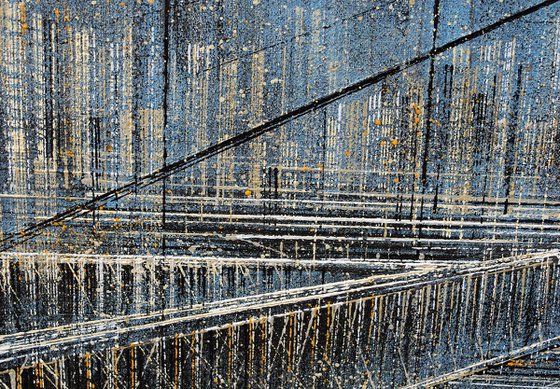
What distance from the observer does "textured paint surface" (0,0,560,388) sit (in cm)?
55

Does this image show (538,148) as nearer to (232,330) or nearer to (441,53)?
(441,53)

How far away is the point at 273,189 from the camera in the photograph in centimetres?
56

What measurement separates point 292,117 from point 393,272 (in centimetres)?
23

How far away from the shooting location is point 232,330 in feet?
1.90

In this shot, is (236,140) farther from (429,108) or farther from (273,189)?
(429,108)

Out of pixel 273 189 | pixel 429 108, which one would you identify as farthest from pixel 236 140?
pixel 429 108

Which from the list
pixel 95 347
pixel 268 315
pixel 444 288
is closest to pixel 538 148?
pixel 444 288

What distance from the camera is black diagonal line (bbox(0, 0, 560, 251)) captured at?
0.55 m

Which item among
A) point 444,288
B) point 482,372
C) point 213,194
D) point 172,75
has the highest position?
point 172,75

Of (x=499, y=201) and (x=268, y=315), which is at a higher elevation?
(x=499, y=201)

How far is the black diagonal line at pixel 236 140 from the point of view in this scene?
549 millimetres

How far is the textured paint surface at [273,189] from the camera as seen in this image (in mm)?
548

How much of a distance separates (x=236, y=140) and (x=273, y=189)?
0.07m

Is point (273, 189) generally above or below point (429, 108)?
below
